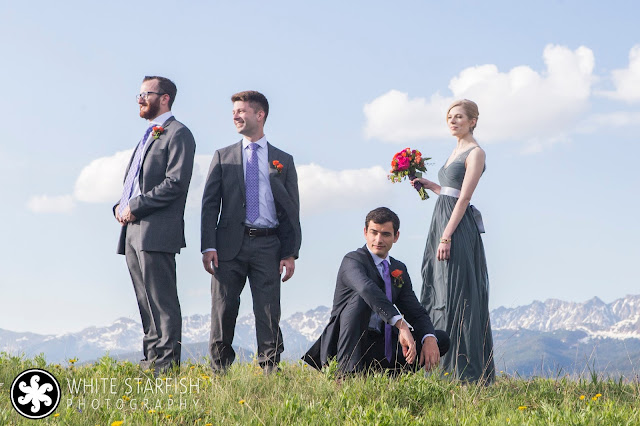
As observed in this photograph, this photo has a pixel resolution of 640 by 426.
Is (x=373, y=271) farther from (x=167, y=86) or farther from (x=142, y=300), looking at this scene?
(x=167, y=86)

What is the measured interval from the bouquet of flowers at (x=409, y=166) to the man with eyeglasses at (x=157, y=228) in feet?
7.54

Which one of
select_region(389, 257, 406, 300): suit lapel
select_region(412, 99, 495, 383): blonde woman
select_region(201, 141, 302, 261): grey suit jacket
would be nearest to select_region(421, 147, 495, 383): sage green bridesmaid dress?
select_region(412, 99, 495, 383): blonde woman

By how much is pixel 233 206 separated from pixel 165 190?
72cm

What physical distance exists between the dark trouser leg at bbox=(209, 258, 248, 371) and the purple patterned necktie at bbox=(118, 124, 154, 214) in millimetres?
1243

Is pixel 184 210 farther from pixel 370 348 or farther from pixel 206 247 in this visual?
pixel 370 348

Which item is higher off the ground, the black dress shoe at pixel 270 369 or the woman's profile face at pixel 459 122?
the woman's profile face at pixel 459 122

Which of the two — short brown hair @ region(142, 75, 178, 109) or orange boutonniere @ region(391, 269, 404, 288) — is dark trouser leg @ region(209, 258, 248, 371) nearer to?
orange boutonniere @ region(391, 269, 404, 288)

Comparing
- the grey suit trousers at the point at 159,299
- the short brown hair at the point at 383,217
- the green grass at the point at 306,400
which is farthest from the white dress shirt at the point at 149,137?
the short brown hair at the point at 383,217

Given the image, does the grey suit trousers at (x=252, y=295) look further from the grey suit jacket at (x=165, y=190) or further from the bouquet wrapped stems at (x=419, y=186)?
the bouquet wrapped stems at (x=419, y=186)

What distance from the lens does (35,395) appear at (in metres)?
6.17

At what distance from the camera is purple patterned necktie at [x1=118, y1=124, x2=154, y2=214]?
792cm

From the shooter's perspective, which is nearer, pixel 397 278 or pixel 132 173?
pixel 397 278

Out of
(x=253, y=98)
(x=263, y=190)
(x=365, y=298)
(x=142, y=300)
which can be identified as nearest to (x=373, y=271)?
(x=365, y=298)

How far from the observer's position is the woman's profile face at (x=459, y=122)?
26.4ft
